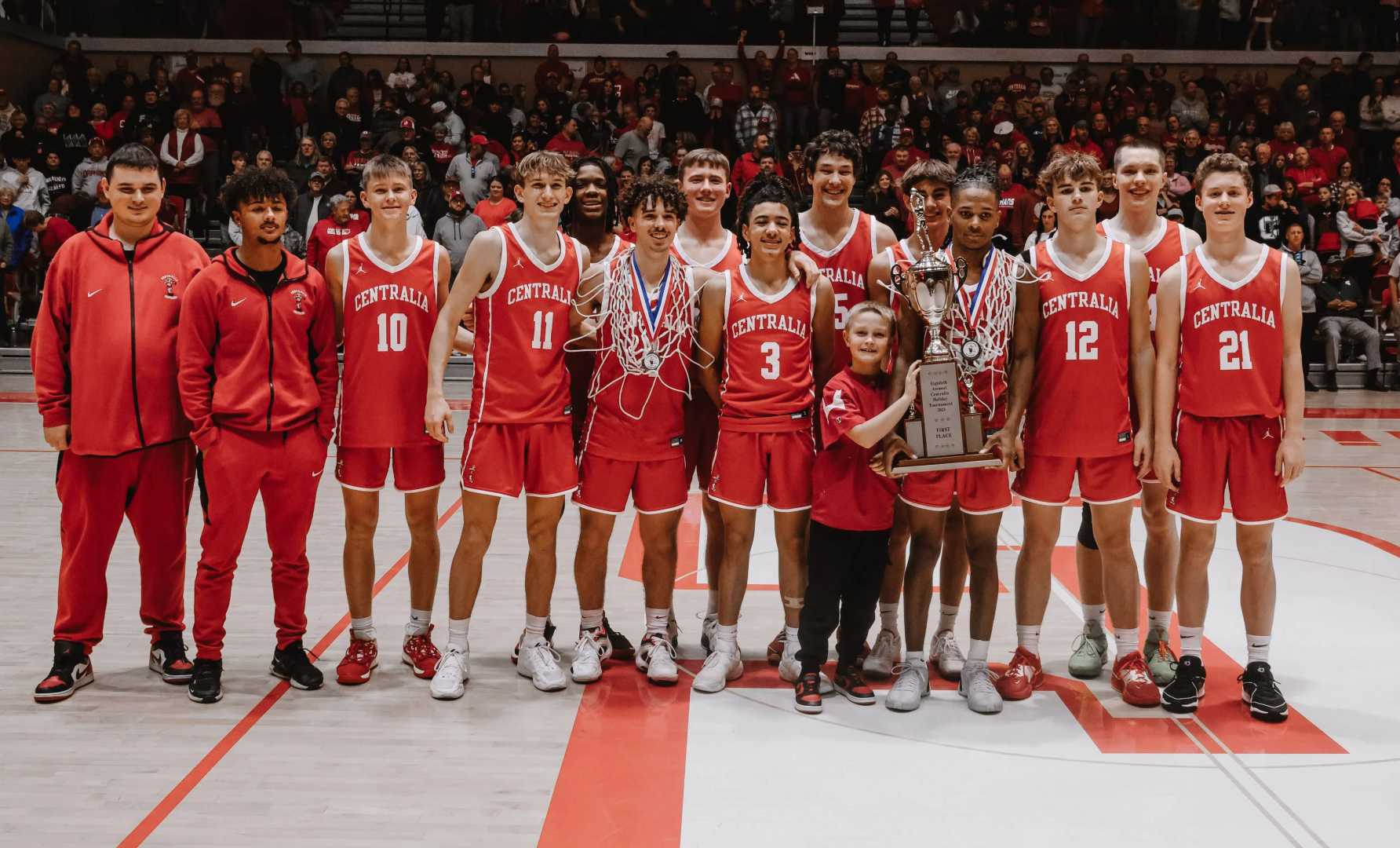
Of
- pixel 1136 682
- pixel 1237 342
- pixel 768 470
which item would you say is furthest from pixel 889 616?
pixel 1237 342

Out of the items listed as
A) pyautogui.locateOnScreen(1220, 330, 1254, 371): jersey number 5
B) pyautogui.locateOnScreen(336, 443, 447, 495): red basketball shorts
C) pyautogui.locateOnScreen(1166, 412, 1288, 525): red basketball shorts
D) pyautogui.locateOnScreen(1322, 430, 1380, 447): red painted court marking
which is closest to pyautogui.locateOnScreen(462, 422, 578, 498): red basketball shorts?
pyautogui.locateOnScreen(336, 443, 447, 495): red basketball shorts

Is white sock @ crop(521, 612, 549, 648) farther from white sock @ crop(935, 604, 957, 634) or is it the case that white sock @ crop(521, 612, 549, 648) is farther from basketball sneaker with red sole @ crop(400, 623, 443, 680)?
white sock @ crop(935, 604, 957, 634)

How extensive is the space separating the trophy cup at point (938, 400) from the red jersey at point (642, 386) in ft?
2.90

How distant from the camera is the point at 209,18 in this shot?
17.9m

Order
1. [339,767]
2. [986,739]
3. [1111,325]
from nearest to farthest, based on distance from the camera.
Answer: [339,767] < [986,739] < [1111,325]

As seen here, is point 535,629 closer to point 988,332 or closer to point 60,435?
point 60,435

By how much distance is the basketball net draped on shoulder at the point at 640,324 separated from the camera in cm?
435

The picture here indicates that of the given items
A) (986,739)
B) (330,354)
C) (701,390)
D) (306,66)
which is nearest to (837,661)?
(986,739)

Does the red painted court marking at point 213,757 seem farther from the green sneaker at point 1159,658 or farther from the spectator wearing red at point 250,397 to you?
the green sneaker at point 1159,658

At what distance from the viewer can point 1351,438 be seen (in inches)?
386

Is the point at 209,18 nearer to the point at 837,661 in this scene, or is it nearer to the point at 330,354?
the point at 330,354

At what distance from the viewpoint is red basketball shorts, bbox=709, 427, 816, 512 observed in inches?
170

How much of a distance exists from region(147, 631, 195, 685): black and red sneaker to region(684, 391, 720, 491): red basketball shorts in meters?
2.05

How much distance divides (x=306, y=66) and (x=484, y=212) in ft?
19.2
